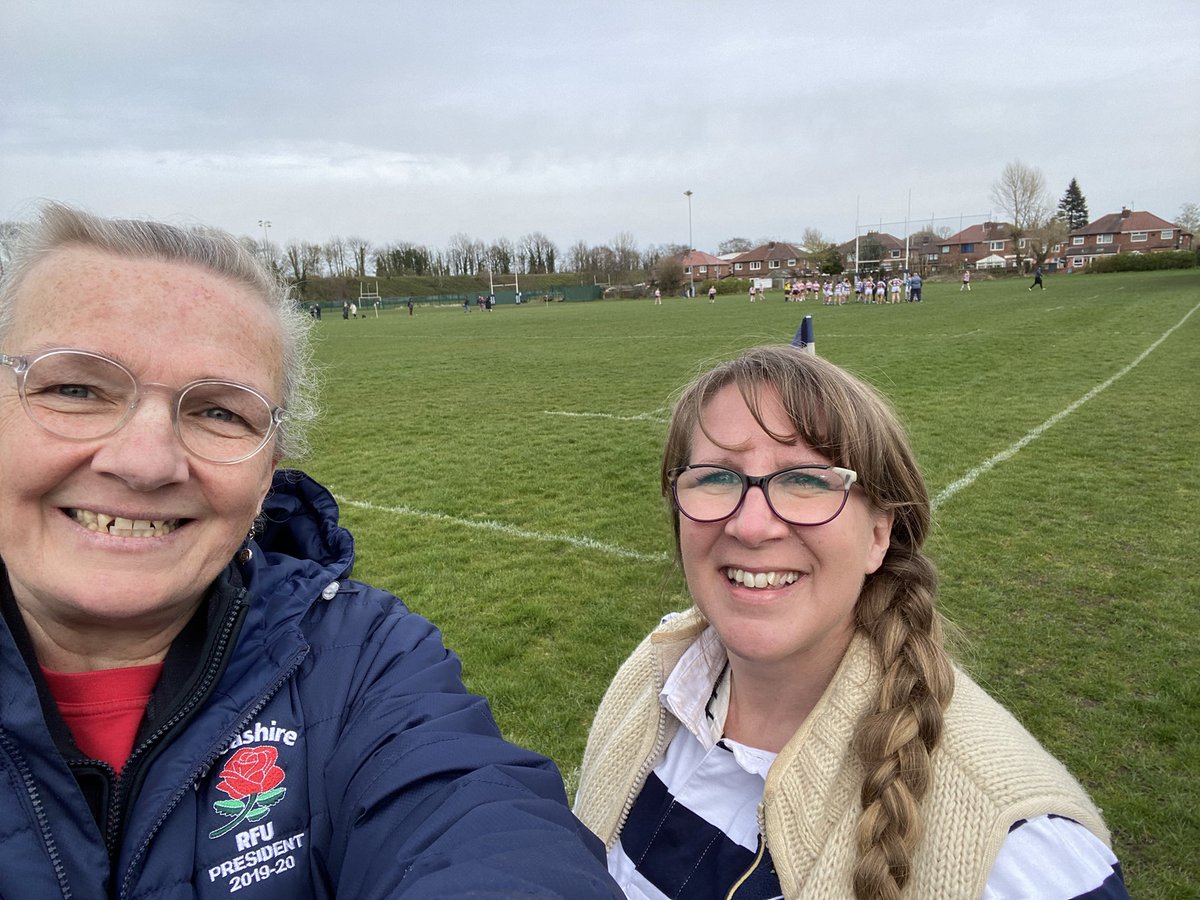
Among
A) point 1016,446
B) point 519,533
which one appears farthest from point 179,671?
point 1016,446

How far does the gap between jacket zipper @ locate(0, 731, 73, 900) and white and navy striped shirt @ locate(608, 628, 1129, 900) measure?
118 centimetres

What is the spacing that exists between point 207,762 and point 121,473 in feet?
1.98

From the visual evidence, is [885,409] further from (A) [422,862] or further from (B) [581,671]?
(B) [581,671]

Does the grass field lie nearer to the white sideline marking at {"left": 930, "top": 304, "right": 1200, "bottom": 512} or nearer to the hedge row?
the white sideline marking at {"left": 930, "top": 304, "right": 1200, "bottom": 512}

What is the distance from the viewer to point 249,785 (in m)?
1.48

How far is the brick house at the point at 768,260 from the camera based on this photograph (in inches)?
4843

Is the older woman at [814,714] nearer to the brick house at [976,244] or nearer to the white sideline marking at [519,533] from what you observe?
the white sideline marking at [519,533]

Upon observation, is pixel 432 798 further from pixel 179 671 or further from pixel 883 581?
pixel 883 581

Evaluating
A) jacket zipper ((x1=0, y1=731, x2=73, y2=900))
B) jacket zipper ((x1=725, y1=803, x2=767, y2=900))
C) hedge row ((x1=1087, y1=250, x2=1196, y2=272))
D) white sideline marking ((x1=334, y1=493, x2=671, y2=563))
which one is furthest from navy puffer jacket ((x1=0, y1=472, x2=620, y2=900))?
hedge row ((x1=1087, y1=250, x2=1196, y2=272))

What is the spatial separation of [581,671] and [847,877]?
325cm

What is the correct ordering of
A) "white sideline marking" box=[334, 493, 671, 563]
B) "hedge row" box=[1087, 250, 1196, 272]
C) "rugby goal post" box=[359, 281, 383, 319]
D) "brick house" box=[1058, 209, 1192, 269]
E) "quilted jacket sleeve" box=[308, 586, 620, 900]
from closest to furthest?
"quilted jacket sleeve" box=[308, 586, 620, 900], "white sideline marking" box=[334, 493, 671, 563], "hedge row" box=[1087, 250, 1196, 272], "rugby goal post" box=[359, 281, 383, 319], "brick house" box=[1058, 209, 1192, 269]

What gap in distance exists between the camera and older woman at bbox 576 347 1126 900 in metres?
1.33

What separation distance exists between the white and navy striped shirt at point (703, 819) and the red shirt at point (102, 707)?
1202 millimetres

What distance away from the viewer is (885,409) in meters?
1.82
